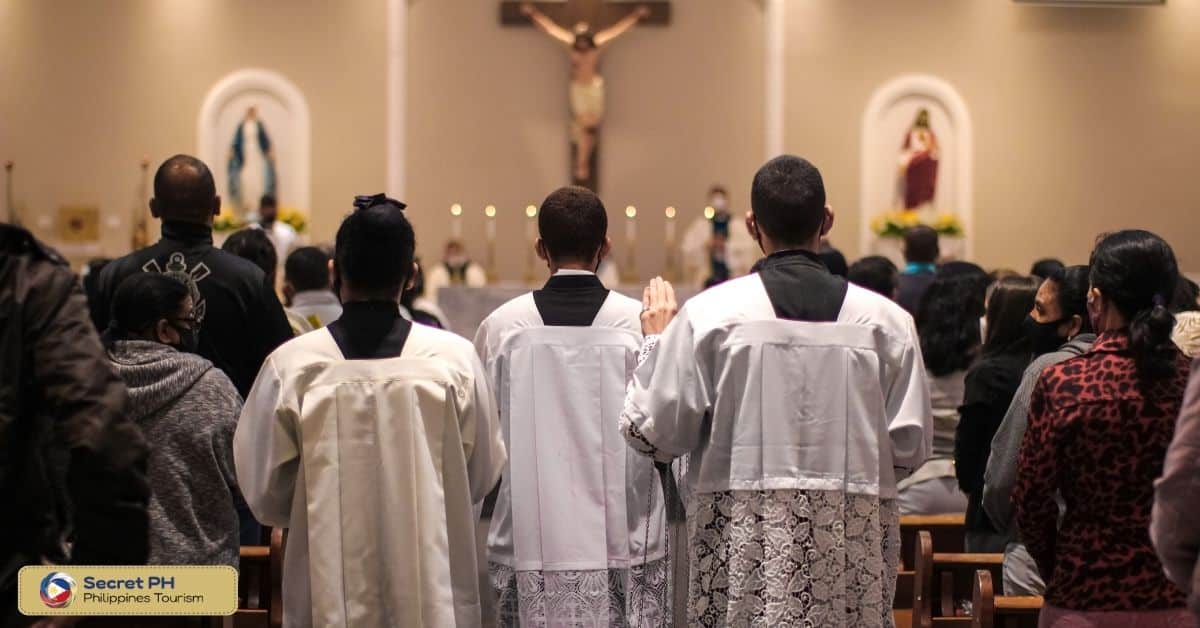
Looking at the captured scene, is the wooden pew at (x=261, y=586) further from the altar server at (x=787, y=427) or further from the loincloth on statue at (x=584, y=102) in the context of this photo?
the loincloth on statue at (x=584, y=102)

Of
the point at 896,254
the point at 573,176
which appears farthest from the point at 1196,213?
the point at 573,176

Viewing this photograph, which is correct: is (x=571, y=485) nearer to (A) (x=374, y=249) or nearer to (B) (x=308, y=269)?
(A) (x=374, y=249)

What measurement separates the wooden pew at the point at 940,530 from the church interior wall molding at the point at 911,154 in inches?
345

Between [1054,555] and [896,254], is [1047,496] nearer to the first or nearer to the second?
[1054,555]

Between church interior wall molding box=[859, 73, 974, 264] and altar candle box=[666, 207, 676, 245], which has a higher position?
church interior wall molding box=[859, 73, 974, 264]

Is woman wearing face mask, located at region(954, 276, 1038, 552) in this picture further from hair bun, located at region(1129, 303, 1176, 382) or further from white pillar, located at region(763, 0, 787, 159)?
white pillar, located at region(763, 0, 787, 159)

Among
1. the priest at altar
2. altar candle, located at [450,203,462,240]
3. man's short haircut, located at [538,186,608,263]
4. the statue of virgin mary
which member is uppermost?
the statue of virgin mary

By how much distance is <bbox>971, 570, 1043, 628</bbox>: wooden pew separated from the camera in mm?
3609

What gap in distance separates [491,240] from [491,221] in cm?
55

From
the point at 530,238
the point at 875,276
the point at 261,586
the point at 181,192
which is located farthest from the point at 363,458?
the point at 530,238

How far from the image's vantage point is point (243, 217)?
43.3 feet

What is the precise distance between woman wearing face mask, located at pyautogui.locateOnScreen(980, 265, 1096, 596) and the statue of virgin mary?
32.3 ft

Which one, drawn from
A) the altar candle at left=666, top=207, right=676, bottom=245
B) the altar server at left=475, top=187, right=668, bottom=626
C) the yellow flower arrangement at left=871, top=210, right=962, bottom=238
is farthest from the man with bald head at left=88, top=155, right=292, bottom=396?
the yellow flower arrangement at left=871, top=210, right=962, bottom=238

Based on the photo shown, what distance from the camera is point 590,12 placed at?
13969 millimetres
